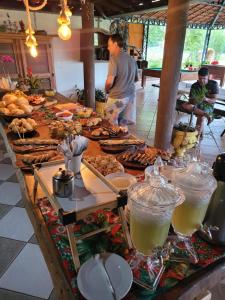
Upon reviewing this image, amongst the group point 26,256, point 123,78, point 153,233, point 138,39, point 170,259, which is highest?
point 138,39

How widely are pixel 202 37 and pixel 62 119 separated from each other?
12227mm

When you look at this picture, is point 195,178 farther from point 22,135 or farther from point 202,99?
point 202,99

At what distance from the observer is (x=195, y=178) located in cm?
76

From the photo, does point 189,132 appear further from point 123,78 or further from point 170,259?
point 170,259

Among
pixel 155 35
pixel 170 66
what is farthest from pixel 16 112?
pixel 155 35

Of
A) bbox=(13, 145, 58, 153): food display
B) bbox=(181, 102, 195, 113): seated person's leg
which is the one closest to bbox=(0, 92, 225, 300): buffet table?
bbox=(13, 145, 58, 153): food display

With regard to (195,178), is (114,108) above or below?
below

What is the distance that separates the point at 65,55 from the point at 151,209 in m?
6.30

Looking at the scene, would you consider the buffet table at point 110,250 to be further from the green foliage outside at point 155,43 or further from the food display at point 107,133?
the green foliage outside at point 155,43

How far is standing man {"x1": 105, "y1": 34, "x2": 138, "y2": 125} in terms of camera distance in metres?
2.65

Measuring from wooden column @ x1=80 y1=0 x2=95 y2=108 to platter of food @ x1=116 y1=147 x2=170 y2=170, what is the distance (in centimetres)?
428

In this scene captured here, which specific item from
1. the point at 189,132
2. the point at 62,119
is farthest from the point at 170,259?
the point at 189,132

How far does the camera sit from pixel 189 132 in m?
2.75

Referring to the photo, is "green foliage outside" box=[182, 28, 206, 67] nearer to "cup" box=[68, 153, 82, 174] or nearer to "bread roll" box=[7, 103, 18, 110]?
"bread roll" box=[7, 103, 18, 110]
